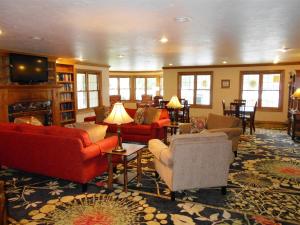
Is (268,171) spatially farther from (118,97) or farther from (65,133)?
(118,97)

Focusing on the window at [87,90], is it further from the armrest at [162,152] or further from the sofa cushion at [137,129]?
the armrest at [162,152]

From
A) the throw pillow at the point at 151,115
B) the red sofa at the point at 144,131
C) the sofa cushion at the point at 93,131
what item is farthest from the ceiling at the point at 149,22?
the red sofa at the point at 144,131

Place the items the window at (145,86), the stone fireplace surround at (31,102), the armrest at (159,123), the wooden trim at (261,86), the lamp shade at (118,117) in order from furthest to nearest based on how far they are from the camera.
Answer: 1. the window at (145,86)
2. the wooden trim at (261,86)
3. the stone fireplace surround at (31,102)
4. the armrest at (159,123)
5. the lamp shade at (118,117)

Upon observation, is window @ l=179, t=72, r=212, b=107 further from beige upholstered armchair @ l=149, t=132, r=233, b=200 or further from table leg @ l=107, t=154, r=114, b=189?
table leg @ l=107, t=154, r=114, b=189

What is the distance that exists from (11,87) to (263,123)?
893cm

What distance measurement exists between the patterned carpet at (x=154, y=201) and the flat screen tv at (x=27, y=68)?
10.3 ft

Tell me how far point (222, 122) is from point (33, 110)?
5.34 meters

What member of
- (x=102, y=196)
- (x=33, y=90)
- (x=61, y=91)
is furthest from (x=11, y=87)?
(x=102, y=196)

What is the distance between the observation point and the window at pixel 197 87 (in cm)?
1053

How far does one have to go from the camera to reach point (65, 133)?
3432mm

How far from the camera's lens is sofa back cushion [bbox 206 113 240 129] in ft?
16.2

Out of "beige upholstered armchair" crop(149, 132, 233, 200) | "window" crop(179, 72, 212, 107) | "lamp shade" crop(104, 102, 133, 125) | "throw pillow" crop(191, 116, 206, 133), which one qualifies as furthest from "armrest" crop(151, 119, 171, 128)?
"window" crop(179, 72, 212, 107)

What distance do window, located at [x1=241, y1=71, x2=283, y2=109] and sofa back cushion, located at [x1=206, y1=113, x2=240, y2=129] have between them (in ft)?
16.7

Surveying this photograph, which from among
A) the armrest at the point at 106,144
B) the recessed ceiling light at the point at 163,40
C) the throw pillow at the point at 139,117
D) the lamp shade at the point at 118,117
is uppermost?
the recessed ceiling light at the point at 163,40
